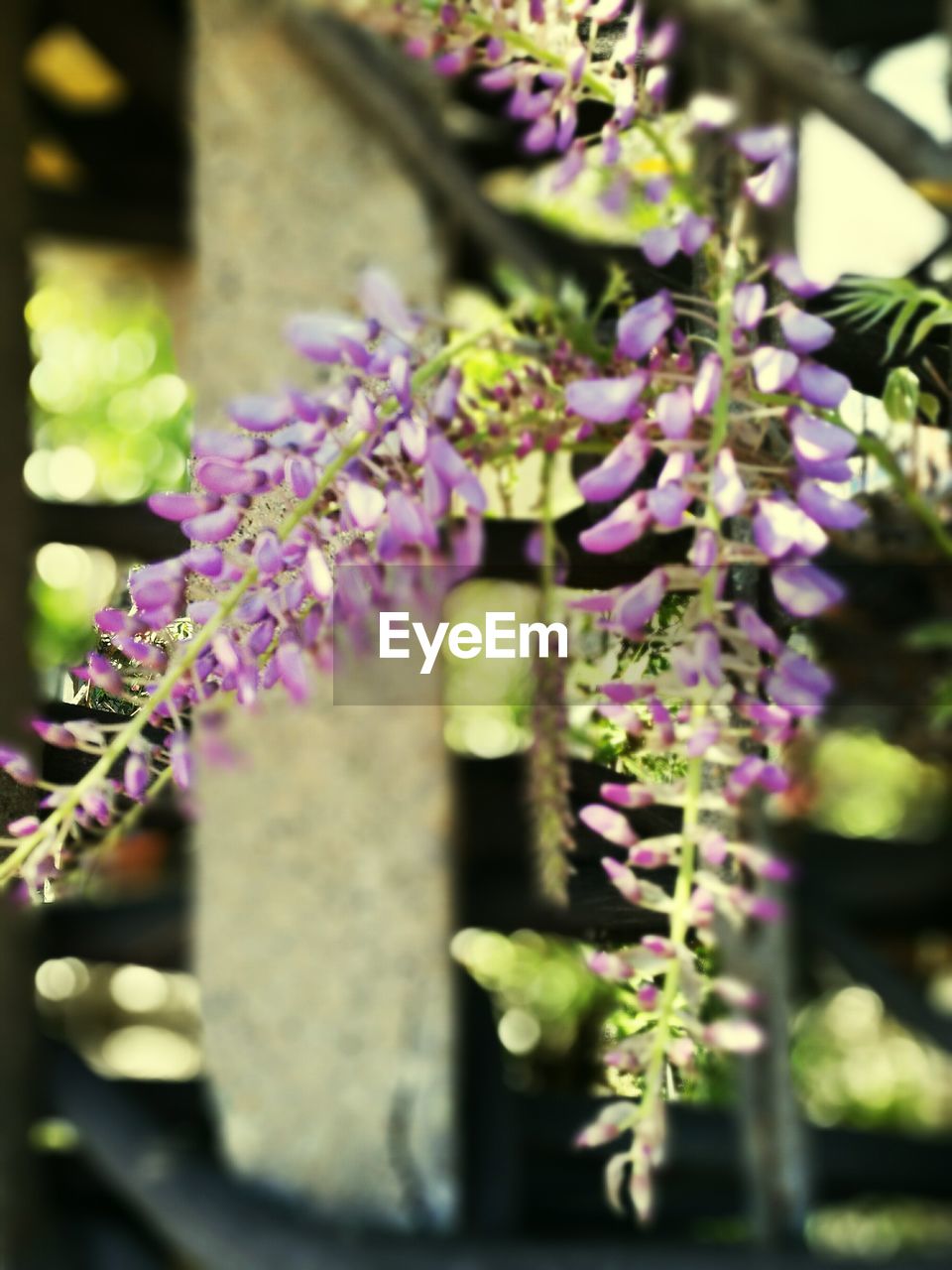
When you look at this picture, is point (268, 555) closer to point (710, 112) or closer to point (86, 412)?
point (710, 112)

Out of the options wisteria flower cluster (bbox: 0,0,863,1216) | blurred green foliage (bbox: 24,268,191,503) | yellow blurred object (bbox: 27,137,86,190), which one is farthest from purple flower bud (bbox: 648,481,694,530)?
yellow blurred object (bbox: 27,137,86,190)

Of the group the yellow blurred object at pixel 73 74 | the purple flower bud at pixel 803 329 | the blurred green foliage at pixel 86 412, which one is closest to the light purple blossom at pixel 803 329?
the purple flower bud at pixel 803 329

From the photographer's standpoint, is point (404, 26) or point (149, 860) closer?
point (404, 26)

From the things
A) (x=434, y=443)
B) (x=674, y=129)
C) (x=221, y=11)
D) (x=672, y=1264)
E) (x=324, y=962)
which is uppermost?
(x=221, y=11)

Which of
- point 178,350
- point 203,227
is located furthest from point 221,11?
point 178,350

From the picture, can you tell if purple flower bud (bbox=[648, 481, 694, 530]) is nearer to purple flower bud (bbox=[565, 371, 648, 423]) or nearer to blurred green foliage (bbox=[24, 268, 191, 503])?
purple flower bud (bbox=[565, 371, 648, 423])

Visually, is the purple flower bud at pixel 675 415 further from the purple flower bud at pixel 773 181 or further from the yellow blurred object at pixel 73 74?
the yellow blurred object at pixel 73 74

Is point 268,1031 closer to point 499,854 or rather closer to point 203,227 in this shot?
point 499,854

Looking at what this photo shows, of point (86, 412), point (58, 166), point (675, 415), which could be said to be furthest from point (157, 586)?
point (58, 166)
